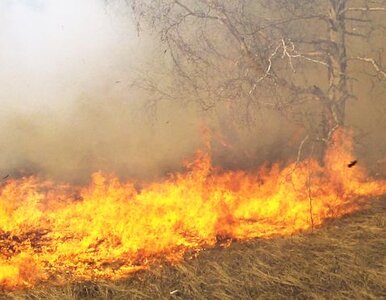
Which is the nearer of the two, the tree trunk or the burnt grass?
the burnt grass

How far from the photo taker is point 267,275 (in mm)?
5266

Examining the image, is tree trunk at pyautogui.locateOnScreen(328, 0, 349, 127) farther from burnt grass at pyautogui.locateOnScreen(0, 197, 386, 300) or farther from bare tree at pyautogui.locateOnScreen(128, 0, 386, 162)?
burnt grass at pyautogui.locateOnScreen(0, 197, 386, 300)

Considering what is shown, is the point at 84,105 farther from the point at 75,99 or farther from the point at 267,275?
the point at 267,275

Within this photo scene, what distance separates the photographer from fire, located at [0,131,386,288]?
234 inches

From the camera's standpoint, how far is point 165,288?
523 cm

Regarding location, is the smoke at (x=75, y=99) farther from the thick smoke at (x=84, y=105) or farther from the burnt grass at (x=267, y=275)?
the burnt grass at (x=267, y=275)

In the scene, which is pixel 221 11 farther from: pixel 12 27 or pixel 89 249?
pixel 89 249

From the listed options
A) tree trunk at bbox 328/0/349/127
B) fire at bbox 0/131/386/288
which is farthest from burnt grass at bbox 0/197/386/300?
tree trunk at bbox 328/0/349/127

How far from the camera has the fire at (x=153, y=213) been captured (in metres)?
5.95

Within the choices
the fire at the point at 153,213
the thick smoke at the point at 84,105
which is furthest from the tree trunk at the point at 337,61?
the thick smoke at the point at 84,105

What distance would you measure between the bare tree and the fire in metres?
0.92

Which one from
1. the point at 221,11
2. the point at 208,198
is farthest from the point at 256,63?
the point at 208,198

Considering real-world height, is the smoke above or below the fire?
above

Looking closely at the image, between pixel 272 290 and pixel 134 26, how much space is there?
545 centimetres
